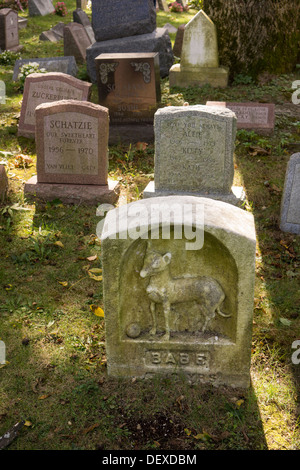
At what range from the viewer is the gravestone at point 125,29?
1048 cm

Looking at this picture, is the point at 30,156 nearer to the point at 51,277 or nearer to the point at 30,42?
the point at 51,277

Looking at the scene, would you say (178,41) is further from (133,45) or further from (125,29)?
(133,45)

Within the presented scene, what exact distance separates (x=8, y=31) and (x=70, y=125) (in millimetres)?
8483

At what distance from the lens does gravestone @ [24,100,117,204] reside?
20.4 ft

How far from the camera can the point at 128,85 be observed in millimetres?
8016

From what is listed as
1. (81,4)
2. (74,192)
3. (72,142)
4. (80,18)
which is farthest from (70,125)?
(81,4)

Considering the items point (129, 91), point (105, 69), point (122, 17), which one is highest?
point (122, 17)

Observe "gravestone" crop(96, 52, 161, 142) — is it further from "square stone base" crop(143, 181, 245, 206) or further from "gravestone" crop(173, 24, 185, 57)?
"gravestone" crop(173, 24, 185, 57)

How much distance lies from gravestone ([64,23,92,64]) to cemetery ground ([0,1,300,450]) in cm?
694

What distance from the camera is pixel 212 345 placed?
3668 mm

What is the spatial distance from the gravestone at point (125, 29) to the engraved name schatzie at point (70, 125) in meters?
4.84

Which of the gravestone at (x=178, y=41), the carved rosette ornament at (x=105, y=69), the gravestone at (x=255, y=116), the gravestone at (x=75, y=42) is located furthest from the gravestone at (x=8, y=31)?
the gravestone at (x=255, y=116)

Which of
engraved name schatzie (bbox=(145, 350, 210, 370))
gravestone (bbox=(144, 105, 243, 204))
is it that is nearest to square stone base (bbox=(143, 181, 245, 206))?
gravestone (bbox=(144, 105, 243, 204))

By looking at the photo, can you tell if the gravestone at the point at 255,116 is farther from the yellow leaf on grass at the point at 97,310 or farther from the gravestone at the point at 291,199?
the yellow leaf on grass at the point at 97,310
